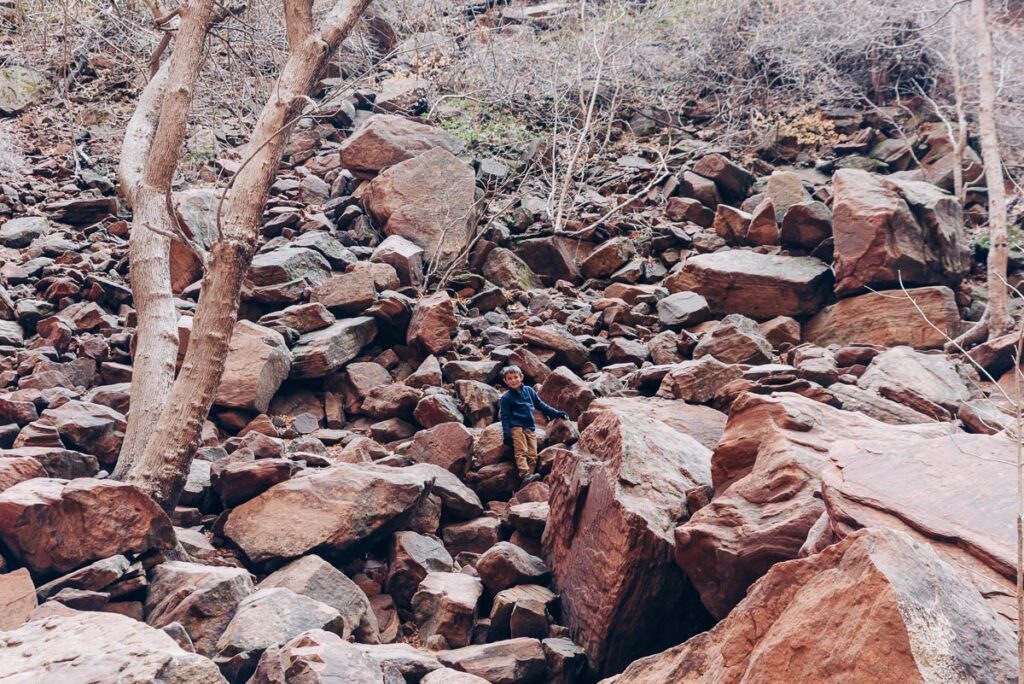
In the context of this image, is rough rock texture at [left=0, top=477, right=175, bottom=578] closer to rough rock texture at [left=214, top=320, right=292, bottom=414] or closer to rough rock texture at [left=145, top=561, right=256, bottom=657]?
rough rock texture at [left=145, top=561, right=256, bottom=657]

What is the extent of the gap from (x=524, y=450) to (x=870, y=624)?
413cm

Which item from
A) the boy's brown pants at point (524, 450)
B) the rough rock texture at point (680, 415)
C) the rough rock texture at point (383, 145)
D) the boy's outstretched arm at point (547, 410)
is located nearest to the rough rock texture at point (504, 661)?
the rough rock texture at point (680, 415)

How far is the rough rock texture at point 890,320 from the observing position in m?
7.88

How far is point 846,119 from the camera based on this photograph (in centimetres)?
1427

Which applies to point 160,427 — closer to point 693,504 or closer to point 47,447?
point 47,447

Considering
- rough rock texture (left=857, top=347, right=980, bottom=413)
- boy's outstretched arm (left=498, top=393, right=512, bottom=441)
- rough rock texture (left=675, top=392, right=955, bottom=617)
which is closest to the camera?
rough rock texture (left=675, top=392, right=955, bottom=617)

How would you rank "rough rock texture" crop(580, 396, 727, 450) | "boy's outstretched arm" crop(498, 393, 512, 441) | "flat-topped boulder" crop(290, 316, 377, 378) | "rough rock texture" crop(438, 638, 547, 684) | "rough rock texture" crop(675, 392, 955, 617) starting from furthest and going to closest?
"flat-topped boulder" crop(290, 316, 377, 378), "boy's outstretched arm" crop(498, 393, 512, 441), "rough rock texture" crop(580, 396, 727, 450), "rough rock texture" crop(438, 638, 547, 684), "rough rock texture" crop(675, 392, 955, 617)

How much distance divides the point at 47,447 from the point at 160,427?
1.14 meters

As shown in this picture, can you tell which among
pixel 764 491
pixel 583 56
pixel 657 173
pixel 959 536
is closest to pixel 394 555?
A: pixel 764 491

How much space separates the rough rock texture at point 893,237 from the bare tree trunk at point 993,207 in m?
0.50

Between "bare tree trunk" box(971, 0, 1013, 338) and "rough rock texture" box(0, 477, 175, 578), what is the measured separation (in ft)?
24.1

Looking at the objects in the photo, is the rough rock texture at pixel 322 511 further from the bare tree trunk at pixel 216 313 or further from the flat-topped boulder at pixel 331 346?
the flat-topped boulder at pixel 331 346

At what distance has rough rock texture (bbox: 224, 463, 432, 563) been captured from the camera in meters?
4.52

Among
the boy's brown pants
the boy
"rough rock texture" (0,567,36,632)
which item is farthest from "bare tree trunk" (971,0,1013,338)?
"rough rock texture" (0,567,36,632)
